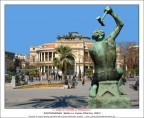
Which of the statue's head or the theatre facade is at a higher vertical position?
the theatre facade

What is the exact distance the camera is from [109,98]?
27.6 ft

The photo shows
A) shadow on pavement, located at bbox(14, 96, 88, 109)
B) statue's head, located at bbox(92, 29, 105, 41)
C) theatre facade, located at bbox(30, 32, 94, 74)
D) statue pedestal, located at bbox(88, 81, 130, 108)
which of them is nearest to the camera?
statue pedestal, located at bbox(88, 81, 130, 108)

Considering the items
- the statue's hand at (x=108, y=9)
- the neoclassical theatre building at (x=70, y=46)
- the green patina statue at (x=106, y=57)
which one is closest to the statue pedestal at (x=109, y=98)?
the green patina statue at (x=106, y=57)

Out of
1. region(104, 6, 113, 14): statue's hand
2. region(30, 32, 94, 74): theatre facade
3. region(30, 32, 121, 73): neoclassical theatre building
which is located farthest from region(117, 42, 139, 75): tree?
region(104, 6, 113, 14): statue's hand

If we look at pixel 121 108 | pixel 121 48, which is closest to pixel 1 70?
pixel 121 108

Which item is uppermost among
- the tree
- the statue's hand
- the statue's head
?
the tree

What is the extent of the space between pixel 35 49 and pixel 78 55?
77.0 feet

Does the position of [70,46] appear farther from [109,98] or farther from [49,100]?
[109,98]

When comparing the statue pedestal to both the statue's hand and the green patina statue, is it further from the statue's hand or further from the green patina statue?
the statue's hand

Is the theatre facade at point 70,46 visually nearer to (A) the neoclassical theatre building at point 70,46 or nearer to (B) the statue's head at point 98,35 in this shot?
(A) the neoclassical theatre building at point 70,46

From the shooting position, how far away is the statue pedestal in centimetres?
842

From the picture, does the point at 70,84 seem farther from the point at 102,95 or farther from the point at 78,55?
the point at 78,55

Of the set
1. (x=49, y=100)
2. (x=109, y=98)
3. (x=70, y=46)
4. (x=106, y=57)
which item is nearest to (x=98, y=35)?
(x=106, y=57)

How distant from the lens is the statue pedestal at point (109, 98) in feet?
27.6
